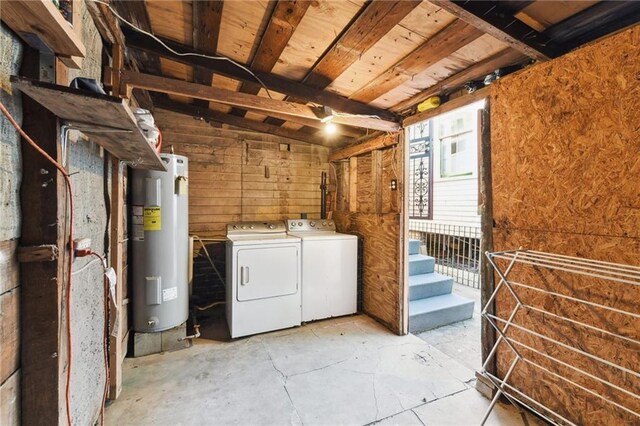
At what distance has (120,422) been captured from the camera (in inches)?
65.5

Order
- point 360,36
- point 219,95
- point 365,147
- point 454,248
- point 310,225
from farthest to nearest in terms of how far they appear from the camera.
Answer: point 454,248
point 310,225
point 365,147
point 219,95
point 360,36

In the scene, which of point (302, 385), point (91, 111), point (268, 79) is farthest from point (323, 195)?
point (91, 111)

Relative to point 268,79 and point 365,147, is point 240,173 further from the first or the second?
point 365,147

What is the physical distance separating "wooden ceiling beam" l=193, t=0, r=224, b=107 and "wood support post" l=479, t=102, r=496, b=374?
1972 millimetres

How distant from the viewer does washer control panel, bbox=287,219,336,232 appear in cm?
360

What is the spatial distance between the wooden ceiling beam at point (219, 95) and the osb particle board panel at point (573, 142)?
1.18 metres

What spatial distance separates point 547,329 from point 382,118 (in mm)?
2193

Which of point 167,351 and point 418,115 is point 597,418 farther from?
point 167,351

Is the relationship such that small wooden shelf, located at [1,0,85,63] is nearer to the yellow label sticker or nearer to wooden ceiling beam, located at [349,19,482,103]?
the yellow label sticker

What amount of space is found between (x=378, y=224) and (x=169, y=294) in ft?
7.64

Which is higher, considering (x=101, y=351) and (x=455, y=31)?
(x=455, y=31)

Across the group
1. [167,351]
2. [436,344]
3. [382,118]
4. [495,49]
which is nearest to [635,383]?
[436,344]

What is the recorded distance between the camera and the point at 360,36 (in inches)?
65.3

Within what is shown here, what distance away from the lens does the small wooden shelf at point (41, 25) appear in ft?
2.34
